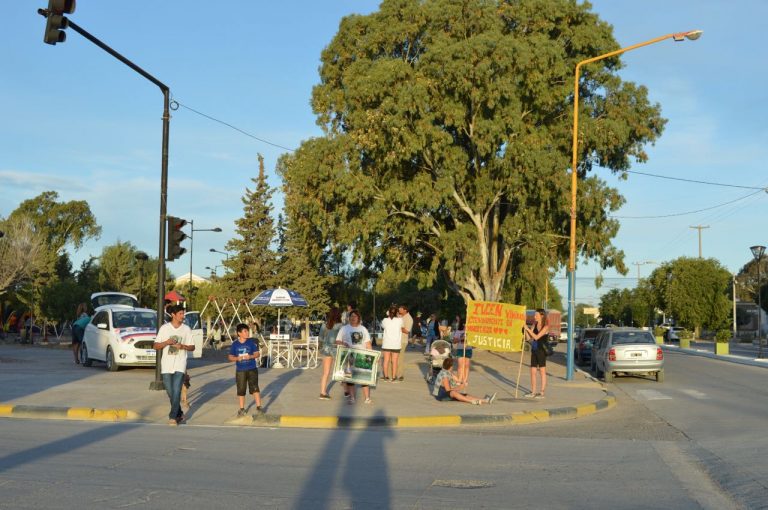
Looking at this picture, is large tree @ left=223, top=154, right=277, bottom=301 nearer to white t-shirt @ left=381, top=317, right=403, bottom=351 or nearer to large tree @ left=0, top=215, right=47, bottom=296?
large tree @ left=0, top=215, right=47, bottom=296

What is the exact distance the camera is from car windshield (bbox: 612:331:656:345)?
80.5ft

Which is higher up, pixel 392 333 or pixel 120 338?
pixel 392 333

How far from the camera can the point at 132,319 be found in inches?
942

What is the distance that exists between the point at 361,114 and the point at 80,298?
910 inches

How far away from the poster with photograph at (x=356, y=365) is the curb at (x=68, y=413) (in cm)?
390

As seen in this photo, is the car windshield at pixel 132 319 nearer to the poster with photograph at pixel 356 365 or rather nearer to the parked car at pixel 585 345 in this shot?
the poster with photograph at pixel 356 365

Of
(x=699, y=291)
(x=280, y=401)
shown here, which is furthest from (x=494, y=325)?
(x=699, y=291)

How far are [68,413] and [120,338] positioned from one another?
8.56 metres

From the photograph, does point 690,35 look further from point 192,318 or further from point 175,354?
point 192,318

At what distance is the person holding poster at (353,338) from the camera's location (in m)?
16.2

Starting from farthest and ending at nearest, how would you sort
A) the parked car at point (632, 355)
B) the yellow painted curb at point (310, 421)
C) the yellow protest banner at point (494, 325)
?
1. the parked car at point (632, 355)
2. the yellow protest banner at point (494, 325)
3. the yellow painted curb at point (310, 421)

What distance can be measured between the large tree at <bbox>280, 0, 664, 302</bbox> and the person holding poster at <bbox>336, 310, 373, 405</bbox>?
15.5 meters

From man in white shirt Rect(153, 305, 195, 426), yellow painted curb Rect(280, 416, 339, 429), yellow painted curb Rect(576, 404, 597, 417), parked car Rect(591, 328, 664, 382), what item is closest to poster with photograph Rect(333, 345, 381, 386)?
yellow painted curb Rect(280, 416, 339, 429)

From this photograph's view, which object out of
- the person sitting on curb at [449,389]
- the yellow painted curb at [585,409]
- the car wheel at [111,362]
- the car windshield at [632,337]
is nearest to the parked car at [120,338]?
the car wheel at [111,362]
